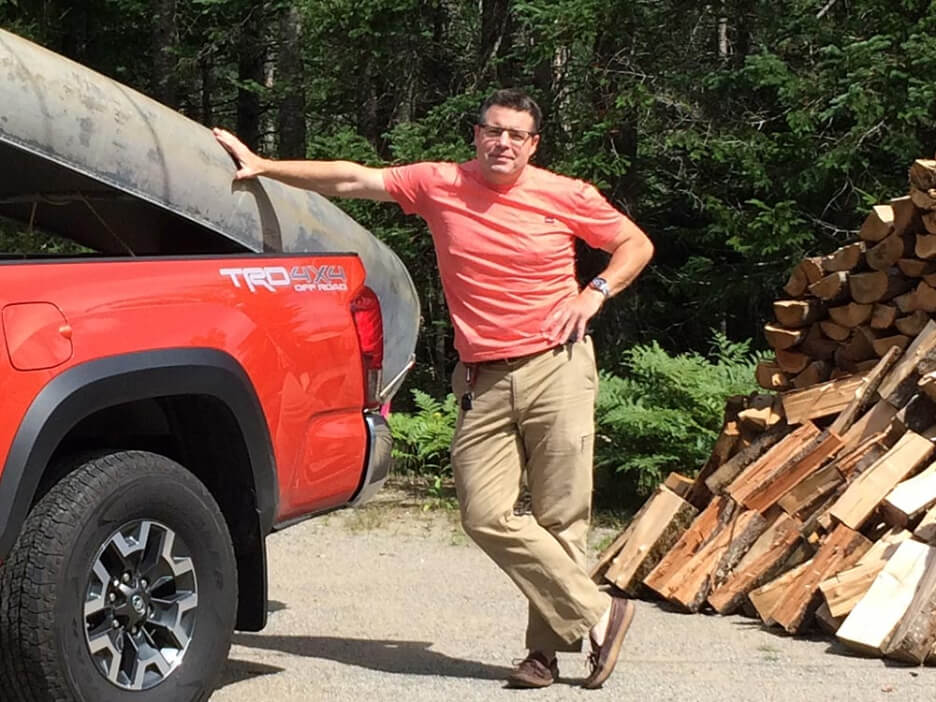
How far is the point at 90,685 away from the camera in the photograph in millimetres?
4012

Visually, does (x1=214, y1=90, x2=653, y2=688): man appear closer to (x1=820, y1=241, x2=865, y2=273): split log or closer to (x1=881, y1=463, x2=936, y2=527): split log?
(x1=881, y1=463, x2=936, y2=527): split log

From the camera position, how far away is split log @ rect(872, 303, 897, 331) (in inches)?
285

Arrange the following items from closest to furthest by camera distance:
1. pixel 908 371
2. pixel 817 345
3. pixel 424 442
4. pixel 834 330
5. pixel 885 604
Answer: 1. pixel 885 604
2. pixel 908 371
3. pixel 834 330
4. pixel 817 345
5. pixel 424 442

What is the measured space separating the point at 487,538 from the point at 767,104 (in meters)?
7.85

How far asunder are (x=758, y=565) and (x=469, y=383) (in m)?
2.02

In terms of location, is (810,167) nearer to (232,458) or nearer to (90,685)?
(232,458)

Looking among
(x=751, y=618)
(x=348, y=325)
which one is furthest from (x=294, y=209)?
(x=751, y=618)

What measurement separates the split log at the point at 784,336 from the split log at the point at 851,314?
22 centimetres

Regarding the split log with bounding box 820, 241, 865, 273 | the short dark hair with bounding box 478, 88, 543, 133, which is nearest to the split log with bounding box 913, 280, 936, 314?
the split log with bounding box 820, 241, 865, 273

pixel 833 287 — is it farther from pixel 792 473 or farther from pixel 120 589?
pixel 120 589

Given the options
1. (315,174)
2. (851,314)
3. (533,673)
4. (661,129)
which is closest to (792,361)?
(851,314)

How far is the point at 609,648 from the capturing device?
5.12 metres

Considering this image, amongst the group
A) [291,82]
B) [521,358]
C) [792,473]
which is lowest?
[792,473]

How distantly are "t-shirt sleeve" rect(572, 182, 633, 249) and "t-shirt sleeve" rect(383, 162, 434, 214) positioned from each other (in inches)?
21.5
